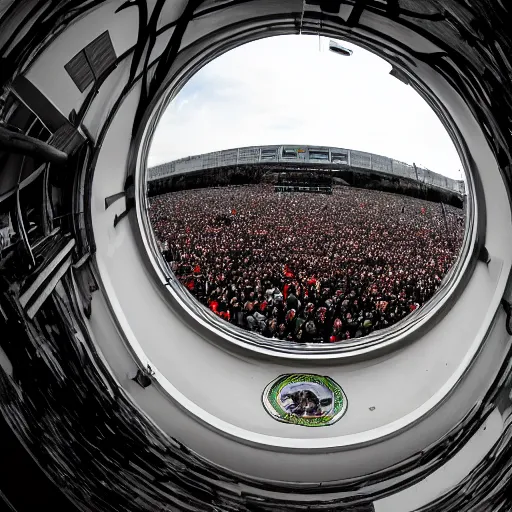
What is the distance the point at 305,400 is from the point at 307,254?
24.0 feet

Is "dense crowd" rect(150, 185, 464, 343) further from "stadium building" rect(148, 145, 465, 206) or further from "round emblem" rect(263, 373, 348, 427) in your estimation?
"round emblem" rect(263, 373, 348, 427)

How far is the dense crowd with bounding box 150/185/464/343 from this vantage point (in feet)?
30.5

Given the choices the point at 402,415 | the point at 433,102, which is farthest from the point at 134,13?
the point at 402,415

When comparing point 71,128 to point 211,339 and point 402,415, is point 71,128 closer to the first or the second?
point 211,339

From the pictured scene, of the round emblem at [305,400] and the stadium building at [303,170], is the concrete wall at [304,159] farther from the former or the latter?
the round emblem at [305,400]

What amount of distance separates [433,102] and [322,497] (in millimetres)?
5213

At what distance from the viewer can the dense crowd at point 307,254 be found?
366 inches

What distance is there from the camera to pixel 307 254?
532 inches

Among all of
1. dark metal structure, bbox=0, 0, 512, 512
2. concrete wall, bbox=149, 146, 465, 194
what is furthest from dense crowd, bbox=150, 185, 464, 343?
dark metal structure, bbox=0, 0, 512, 512

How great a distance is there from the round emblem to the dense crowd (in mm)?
1383

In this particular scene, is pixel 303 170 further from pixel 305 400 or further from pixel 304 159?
pixel 305 400

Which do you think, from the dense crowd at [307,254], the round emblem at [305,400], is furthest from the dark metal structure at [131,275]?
the dense crowd at [307,254]

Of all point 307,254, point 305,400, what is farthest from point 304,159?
point 305,400

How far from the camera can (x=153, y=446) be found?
17.2 ft
